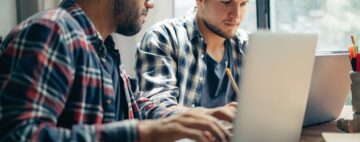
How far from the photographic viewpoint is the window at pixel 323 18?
236 cm

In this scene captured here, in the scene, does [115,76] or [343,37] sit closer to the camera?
[115,76]

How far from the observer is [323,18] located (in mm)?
2439

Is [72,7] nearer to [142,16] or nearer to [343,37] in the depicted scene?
[142,16]

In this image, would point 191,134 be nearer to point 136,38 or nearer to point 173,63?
point 173,63

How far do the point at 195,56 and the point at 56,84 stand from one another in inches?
38.9

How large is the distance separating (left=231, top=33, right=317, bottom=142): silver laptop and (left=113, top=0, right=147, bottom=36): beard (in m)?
0.45

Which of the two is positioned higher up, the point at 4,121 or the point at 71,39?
the point at 71,39

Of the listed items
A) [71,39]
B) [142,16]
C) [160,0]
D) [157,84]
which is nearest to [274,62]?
[71,39]

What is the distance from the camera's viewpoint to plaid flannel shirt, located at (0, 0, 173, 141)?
725mm

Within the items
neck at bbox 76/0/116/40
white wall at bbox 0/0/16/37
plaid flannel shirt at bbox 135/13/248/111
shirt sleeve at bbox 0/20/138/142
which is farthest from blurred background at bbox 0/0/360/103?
shirt sleeve at bbox 0/20/138/142

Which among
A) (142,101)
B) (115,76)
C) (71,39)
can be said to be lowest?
(142,101)

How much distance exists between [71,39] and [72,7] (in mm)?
148

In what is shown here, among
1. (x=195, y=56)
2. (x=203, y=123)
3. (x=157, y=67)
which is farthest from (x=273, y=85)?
(x=195, y=56)

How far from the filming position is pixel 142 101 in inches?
50.3
